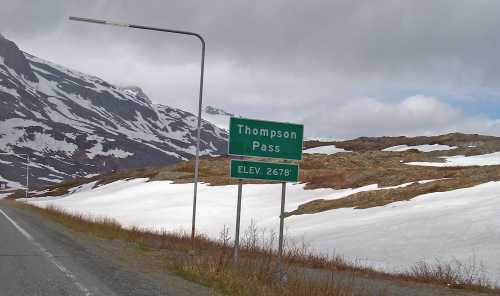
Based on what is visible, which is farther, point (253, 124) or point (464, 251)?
point (464, 251)

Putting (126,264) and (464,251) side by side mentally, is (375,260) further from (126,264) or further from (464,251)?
(126,264)

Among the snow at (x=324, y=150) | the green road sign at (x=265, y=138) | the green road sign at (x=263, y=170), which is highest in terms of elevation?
the snow at (x=324, y=150)

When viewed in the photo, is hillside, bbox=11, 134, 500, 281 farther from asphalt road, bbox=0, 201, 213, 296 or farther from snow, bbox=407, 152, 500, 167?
asphalt road, bbox=0, 201, 213, 296

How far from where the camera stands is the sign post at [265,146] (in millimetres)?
11930

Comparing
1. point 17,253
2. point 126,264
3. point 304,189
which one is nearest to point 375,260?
point 126,264

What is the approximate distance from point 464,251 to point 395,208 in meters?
10.3

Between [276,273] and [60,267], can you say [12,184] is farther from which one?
[276,273]

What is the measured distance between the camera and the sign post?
11.9m

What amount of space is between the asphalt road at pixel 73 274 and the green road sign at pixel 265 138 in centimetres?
291

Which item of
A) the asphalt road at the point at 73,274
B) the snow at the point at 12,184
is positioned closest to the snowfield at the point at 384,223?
the asphalt road at the point at 73,274

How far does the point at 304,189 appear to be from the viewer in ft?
153

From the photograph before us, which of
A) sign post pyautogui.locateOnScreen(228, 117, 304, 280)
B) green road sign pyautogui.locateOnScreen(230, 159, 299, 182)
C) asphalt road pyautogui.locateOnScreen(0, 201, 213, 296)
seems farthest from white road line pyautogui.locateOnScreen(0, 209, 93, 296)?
green road sign pyautogui.locateOnScreen(230, 159, 299, 182)

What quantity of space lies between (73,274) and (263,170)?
425 centimetres

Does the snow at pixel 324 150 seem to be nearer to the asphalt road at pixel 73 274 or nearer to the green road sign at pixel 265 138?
the asphalt road at pixel 73 274
